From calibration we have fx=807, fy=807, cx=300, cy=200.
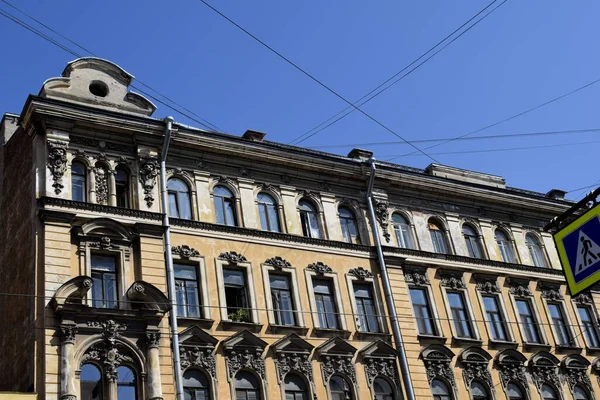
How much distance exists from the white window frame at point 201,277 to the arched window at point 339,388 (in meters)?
4.09

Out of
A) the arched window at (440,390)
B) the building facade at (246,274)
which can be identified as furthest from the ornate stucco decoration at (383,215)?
the arched window at (440,390)

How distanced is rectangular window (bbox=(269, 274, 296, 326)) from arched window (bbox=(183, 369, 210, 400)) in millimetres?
2990

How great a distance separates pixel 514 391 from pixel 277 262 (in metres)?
9.10

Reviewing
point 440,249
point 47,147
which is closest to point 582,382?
point 440,249

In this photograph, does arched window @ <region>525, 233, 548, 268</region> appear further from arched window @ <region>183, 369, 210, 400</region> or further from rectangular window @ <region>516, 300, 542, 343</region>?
A: arched window @ <region>183, 369, 210, 400</region>

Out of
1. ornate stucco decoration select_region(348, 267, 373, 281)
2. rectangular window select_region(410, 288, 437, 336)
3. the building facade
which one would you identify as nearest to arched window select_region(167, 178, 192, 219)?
the building facade

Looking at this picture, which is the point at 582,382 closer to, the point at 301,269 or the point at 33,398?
the point at 301,269

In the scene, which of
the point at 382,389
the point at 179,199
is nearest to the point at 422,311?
the point at 382,389

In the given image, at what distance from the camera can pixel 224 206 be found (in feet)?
80.1

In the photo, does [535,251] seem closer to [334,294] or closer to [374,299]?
[374,299]

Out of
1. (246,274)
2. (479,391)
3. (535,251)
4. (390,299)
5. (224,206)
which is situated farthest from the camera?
(535,251)

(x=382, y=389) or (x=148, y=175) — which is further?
(x=382, y=389)

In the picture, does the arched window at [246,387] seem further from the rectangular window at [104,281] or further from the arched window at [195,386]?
the rectangular window at [104,281]

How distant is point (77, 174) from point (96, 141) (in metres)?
1.17
